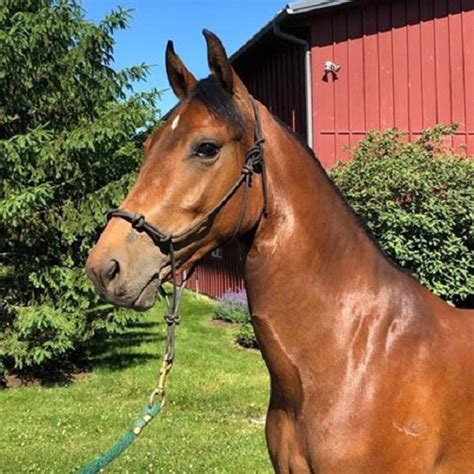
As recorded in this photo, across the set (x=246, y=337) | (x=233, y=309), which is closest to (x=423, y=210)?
(x=246, y=337)

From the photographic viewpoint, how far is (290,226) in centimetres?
224

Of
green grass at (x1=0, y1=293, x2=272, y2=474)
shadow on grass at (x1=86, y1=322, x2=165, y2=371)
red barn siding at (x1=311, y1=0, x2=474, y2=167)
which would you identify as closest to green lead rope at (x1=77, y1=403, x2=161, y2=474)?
green grass at (x1=0, y1=293, x2=272, y2=474)

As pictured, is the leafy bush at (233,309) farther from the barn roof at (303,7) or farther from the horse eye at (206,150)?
the horse eye at (206,150)

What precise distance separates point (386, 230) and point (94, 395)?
4108mm

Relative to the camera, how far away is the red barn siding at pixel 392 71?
32.8 ft

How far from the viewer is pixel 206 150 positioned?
2.09 meters

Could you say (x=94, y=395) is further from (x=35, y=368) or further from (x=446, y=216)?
(x=446, y=216)

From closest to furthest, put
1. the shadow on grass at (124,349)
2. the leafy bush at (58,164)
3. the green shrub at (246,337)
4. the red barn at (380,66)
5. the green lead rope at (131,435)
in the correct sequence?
the green lead rope at (131,435) → the leafy bush at (58,164) → the shadow on grass at (124,349) → the red barn at (380,66) → the green shrub at (246,337)

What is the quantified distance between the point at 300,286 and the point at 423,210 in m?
6.67

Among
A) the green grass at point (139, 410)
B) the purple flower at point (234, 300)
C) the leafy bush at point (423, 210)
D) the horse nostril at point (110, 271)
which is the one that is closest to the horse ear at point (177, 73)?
the horse nostril at point (110, 271)

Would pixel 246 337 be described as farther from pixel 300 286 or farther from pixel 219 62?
pixel 219 62

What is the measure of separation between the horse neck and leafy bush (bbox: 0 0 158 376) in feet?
20.2

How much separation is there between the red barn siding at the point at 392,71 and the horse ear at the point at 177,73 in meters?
7.85

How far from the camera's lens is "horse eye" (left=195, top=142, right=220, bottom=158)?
6.82ft
